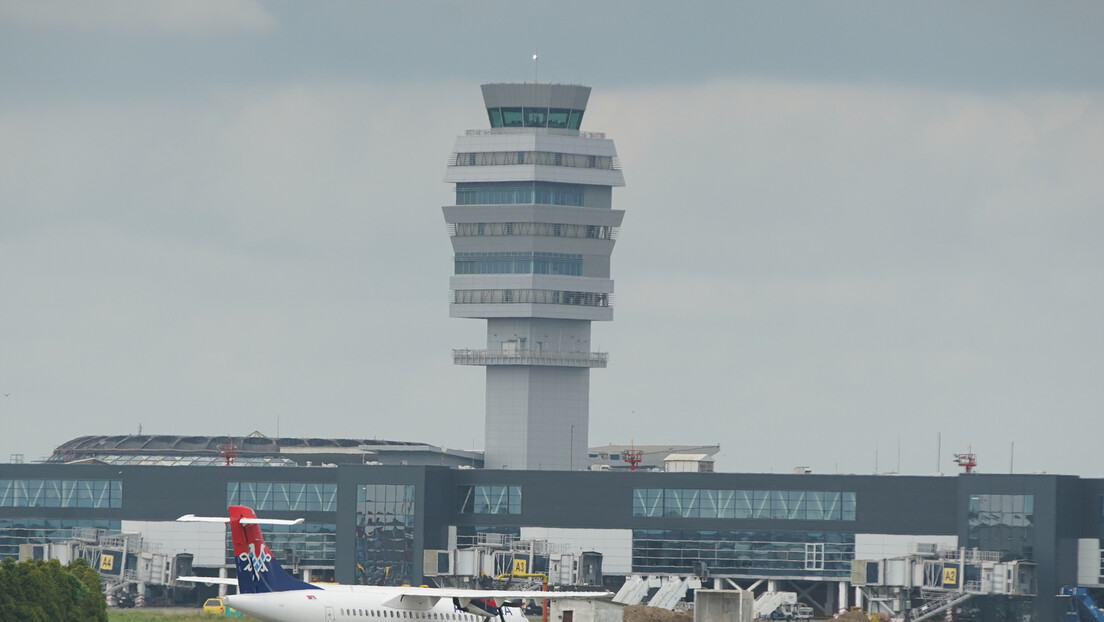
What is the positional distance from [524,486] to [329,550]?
Answer: 61.1 feet

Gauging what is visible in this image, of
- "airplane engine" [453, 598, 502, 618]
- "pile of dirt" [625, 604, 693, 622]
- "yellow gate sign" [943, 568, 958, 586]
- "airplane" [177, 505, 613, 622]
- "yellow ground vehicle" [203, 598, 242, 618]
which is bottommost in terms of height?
"yellow ground vehicle" [203, 598, 242, 618]

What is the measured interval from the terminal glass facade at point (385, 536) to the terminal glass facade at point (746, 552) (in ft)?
66.3

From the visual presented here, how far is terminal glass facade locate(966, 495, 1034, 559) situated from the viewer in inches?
6718

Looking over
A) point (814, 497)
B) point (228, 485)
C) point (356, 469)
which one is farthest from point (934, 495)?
point (228, 485)

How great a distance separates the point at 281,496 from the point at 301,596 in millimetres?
80271

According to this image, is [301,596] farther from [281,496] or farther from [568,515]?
[281,496]

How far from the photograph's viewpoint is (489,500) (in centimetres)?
18712

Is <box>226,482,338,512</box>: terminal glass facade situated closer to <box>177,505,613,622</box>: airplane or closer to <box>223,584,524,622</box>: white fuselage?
<box>223,584,524,622</box>: white fuselage

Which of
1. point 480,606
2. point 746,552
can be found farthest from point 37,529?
point 480,606

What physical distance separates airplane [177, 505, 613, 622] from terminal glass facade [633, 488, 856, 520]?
225 feet

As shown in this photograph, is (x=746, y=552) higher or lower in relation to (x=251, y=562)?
lower

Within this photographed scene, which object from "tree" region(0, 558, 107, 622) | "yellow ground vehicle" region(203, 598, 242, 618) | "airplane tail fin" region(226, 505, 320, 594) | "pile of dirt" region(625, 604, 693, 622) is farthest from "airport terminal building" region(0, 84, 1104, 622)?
"airplane tail fin" region(226, 505, 320, 594)

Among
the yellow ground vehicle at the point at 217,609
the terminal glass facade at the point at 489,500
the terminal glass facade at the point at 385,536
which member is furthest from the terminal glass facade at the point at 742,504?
the yellow ground vehicle at the point at 217,609

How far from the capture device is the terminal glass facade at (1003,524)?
171 m
